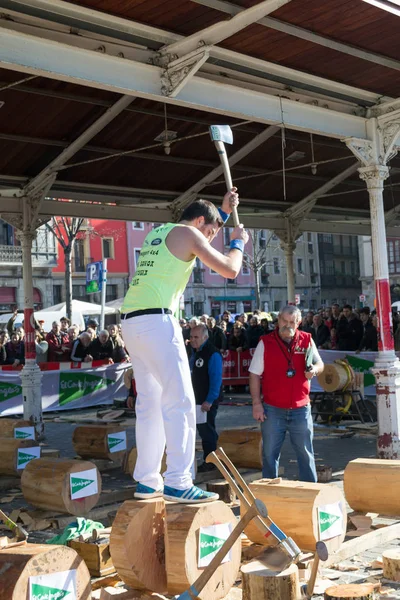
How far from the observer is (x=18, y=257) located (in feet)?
165

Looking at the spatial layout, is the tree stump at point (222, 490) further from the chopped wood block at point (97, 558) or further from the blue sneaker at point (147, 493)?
the blue sneaker at point (147, 493)

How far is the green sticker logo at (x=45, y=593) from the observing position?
412 centimetres

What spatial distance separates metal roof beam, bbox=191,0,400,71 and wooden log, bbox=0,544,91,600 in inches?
191

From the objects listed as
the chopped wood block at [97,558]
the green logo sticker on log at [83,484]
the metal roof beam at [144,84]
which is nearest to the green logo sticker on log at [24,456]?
the green logo sticker on log at [83,484]

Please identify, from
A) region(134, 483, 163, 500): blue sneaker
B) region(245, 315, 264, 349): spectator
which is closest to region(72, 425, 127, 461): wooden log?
region(134, 483, 163, 500): blue sneaker

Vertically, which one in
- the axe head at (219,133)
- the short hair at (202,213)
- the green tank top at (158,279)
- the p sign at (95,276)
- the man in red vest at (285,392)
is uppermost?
the p sign at (95,276)

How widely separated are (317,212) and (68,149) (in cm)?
768

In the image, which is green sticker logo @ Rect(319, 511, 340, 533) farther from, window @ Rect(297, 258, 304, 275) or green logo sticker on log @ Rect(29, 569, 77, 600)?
→ window @ Rect(297, 258, 304, 275)

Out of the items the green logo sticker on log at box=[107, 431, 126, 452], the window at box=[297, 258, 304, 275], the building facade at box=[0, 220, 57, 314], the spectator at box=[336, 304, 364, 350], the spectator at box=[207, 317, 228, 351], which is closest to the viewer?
the green logo sticker on log at box=[107, 431, 126, 452]

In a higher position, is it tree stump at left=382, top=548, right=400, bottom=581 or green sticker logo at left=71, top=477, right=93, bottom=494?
green sticker logo at left=71, top=477, right=93, bottom=494

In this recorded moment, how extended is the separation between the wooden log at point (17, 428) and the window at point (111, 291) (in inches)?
1813

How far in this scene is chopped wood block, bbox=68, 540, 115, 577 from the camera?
5.73 meters

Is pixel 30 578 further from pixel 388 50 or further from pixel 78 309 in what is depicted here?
pixel 78 309

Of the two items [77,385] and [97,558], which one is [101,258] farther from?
[97,558]
